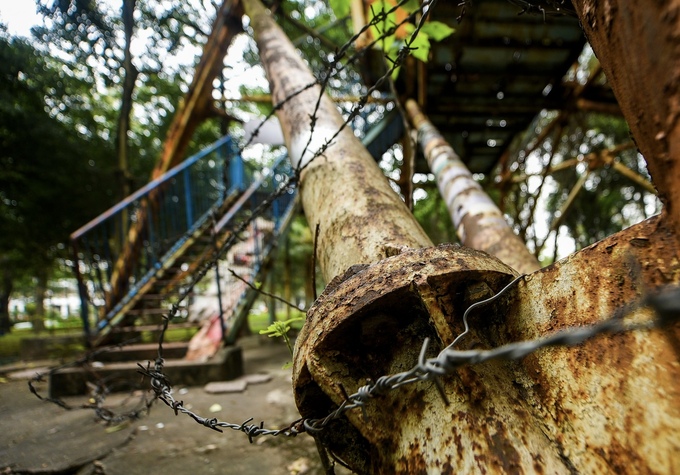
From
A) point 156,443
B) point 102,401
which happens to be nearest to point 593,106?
point 156,443

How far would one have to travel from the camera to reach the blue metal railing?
13.7 feet

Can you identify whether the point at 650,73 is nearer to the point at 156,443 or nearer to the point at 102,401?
the point at 156,443

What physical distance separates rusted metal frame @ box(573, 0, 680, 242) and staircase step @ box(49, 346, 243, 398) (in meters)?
3.81

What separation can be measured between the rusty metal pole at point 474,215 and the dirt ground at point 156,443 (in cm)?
148

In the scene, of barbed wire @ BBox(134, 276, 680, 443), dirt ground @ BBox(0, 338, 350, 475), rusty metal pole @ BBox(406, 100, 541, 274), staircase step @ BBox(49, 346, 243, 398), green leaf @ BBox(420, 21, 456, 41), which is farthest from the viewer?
staircase step @ BBox(49, 346, 243, 398)

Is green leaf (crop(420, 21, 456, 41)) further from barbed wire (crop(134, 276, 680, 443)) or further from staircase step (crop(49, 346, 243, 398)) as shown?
staircase step (crop(49, 346, 243, 398))

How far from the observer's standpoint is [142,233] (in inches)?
198

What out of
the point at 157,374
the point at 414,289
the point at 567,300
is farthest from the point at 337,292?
the point at 157,374

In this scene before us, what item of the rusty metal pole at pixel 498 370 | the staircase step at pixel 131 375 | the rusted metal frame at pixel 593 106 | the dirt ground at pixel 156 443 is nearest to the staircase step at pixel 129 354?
the staircase step at pixel 131 375

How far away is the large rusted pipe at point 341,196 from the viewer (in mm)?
924

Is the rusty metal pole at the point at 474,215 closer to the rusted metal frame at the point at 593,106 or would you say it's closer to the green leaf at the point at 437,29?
the green leaf at the point at 437,29

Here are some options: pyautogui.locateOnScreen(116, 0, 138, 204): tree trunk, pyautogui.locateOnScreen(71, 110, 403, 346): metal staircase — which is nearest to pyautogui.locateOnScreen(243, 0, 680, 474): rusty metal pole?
pyautogui.locateOnScreen(71, 110, 403, 346): metal staircase

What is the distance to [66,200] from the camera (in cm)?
828

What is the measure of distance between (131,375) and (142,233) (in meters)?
2.27
